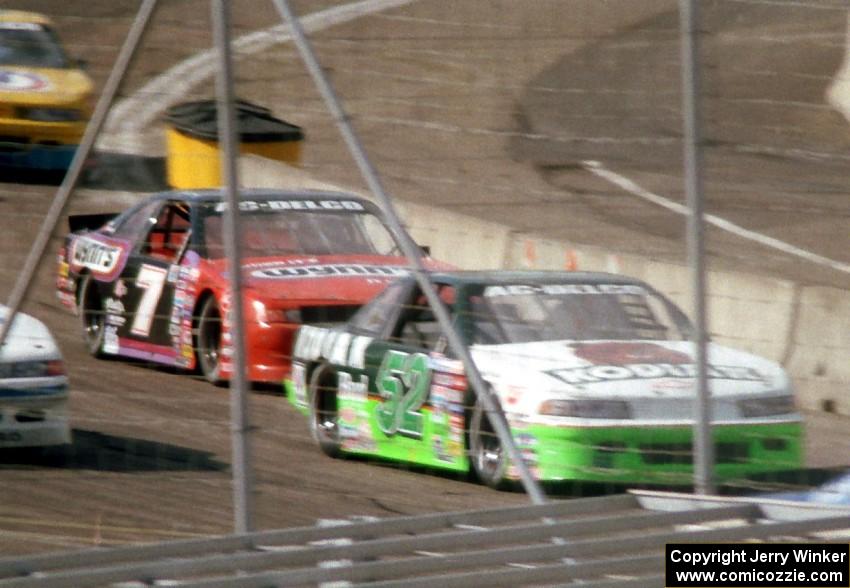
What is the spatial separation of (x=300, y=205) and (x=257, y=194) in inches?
27.1

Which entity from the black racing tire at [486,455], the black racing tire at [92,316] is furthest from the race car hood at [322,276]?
the black racing tire at [486,455]

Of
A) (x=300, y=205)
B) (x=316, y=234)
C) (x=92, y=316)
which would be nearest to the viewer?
(x=92, y=316)

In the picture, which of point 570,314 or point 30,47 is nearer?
point 570,314

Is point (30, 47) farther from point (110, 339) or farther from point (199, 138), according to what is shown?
point (199, 138)

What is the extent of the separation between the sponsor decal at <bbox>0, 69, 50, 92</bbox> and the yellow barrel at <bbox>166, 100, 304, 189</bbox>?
7.34ft

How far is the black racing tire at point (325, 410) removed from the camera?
6696mm

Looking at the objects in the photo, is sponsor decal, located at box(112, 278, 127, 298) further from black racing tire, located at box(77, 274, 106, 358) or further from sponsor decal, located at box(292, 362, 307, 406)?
sponsor decal, located at box(292, 362, 307, 406)

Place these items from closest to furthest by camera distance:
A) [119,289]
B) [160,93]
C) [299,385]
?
1. [160,93]
2. [299,385]
3. [119,289]

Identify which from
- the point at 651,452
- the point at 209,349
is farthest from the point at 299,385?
the point at 651,452

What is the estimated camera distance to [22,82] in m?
10.1

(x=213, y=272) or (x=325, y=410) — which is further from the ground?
(x=213, y=272)

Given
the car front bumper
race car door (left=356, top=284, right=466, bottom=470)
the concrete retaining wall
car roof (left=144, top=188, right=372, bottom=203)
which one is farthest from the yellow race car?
the car front bumper

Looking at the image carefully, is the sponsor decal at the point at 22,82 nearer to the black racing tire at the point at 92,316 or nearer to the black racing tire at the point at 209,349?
the black racing tire at the point at 92,316

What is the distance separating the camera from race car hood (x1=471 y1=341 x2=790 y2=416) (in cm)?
638
